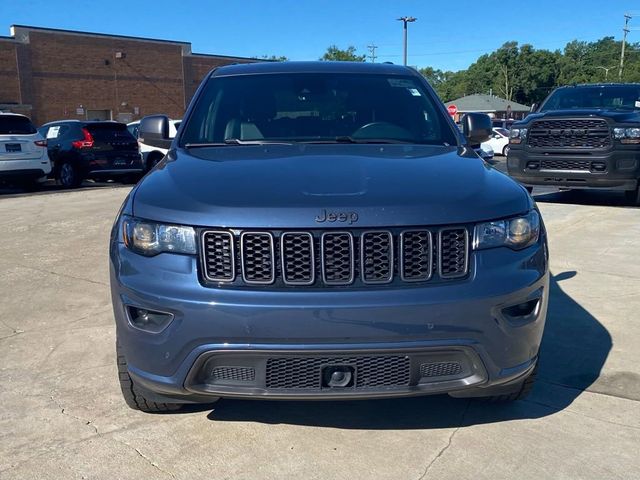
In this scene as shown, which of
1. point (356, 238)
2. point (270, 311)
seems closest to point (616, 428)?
point (356, 238)

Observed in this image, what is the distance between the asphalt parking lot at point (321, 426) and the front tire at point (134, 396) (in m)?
0.08

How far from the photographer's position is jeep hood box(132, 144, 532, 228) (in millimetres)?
2539

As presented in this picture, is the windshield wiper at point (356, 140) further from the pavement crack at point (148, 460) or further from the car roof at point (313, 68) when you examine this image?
the pavement crack at point (148, 460)

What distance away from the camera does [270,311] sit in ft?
8.00

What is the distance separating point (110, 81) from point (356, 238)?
39368 millimetres

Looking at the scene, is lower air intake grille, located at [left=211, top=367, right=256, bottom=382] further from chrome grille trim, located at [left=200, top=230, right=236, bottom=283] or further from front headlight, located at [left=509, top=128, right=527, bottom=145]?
front headlight, located at [left=509, top=128, right=527, bottom=145]

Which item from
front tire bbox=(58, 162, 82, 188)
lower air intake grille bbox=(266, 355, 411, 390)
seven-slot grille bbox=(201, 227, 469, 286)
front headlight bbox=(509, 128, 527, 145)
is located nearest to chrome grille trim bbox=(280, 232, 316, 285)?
seven-slot grille bbox=(201, 227, 469, 286)

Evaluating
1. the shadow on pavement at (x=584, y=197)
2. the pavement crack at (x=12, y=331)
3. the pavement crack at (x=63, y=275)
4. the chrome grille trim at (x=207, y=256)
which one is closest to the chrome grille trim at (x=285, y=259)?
the chrome grille trim at (x=207, y=256)

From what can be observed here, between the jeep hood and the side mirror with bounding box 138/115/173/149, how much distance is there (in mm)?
1180

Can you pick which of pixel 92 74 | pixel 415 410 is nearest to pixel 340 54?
pixel 92 74

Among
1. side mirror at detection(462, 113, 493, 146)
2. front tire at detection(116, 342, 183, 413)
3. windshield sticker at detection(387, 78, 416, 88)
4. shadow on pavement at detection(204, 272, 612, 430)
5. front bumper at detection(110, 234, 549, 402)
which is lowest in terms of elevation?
shadow on pavement at detection(204, 272, 612, 430)

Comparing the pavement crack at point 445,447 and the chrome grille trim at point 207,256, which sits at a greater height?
the chrome grille trim at point 207,256

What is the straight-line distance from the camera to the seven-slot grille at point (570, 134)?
387 inches

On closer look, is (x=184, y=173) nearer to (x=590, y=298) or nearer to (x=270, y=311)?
(x=270, y=311)
